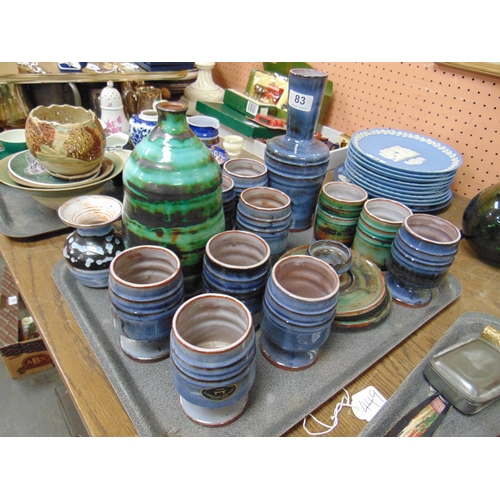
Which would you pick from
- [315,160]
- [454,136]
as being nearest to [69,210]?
[315,160]

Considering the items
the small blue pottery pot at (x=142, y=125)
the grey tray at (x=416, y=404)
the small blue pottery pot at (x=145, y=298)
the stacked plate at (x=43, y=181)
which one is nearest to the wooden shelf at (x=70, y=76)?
the small blue pottery pot at (x=142, y=125)

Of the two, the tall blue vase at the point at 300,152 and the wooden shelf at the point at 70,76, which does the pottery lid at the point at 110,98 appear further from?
the tall blue vase at the point at 300,152

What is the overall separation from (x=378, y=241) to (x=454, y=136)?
0.69 metres

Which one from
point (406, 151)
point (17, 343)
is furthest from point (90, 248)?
point (406, 151)

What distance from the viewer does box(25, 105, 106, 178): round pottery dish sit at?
0.87 metres

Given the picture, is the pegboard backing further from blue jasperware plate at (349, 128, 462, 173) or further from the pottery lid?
the pottery lid

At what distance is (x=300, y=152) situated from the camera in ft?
3.25

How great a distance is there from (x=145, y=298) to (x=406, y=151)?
3.24 feet

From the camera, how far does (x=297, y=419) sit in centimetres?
60

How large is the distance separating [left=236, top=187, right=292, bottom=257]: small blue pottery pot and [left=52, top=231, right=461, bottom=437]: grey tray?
0.76 ft

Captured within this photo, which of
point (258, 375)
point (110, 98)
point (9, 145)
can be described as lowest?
point (258, 375)

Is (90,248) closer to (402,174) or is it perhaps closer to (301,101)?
(301,101)

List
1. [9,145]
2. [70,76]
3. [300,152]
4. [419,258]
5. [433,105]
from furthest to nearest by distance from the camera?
[70,76] < [433,105] < [9,145] < [300,152] < [419,258]

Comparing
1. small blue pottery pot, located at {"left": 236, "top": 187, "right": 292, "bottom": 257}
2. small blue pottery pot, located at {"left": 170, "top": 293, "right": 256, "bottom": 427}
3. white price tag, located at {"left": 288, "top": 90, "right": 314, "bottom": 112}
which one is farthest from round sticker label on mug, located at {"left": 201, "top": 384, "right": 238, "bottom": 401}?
white price tag, located at {"left": 288, "top": 90, "right": 314, "bottom": 112}
